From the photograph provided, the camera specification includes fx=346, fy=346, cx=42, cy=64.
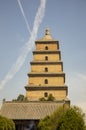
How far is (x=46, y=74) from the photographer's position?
54625 mm

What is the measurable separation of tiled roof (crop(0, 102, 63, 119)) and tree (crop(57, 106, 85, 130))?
1857 cm

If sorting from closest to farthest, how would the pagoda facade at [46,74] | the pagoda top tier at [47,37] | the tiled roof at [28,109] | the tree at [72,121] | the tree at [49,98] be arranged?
1. the tree at [72,121]
2. the tiled roof at [28,109]
3. the tree at [49,98]
4. the pagoda facade at [46,74]
5. the pagoda top tier at [47,37]

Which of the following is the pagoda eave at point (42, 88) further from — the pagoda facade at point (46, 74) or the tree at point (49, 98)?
the tree at point (49, 98)

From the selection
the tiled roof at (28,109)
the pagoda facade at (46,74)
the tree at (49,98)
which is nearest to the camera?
the tiled roof at (28,109)

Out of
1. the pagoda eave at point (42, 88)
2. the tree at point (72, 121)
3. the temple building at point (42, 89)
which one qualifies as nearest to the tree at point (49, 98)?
the temple building at point (42, 89)

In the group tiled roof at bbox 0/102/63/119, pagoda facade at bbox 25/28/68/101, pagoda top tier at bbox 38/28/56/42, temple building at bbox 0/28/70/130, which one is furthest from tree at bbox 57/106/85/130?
pagoda top tier at bbox 38/28/56/42

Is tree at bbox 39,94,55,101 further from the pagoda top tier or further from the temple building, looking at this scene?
the pagoda top tier

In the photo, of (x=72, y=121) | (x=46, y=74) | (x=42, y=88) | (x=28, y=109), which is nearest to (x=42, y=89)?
(x=42, y=88)

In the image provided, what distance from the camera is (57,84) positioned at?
53781mm

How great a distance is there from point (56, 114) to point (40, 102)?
1504cm

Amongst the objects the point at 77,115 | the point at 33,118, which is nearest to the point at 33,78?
the point at 33,118

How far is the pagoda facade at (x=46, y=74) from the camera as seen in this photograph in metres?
53.3

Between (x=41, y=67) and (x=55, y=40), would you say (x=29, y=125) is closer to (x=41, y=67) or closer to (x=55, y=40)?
(x=41, y=67)

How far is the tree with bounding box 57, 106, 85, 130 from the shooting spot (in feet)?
90.0
